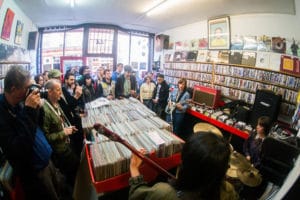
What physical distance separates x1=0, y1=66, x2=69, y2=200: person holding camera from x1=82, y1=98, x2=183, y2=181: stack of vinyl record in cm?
46

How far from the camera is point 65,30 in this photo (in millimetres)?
6781

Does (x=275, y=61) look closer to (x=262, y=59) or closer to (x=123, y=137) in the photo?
(x=262, y=59)

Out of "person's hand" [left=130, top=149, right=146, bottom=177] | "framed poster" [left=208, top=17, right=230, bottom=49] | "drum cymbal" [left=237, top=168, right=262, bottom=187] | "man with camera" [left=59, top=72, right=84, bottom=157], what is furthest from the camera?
"framed poster" [left=208, top=17, right=230, bottom=49]

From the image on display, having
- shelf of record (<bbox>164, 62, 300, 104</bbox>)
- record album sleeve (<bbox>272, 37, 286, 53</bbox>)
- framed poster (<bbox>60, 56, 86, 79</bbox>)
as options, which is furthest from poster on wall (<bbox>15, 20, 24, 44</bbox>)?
record album sleeve (<bbox>272, 37, 286, 53</bbox>)

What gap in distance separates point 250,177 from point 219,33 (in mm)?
3897

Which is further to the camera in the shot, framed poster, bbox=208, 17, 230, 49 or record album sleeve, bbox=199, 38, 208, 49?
record album sleeve, bbox=199, 38, 208, 49

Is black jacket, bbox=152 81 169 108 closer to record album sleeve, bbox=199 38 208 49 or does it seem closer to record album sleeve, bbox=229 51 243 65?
record album sleeve, bbox=229 51 243 65

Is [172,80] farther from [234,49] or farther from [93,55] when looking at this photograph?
[93,55]

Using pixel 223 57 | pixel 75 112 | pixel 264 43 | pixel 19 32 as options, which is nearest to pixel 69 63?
pixel 19 32

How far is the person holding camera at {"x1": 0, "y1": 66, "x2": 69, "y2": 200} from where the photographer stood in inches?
46.6

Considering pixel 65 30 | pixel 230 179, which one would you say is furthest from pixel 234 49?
pixel 65 30

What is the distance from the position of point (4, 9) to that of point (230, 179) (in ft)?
15.3

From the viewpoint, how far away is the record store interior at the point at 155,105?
1.17m

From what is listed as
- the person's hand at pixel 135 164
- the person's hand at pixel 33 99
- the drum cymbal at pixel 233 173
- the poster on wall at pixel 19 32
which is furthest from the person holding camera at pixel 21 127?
the poster on wall at pixel 19 32
